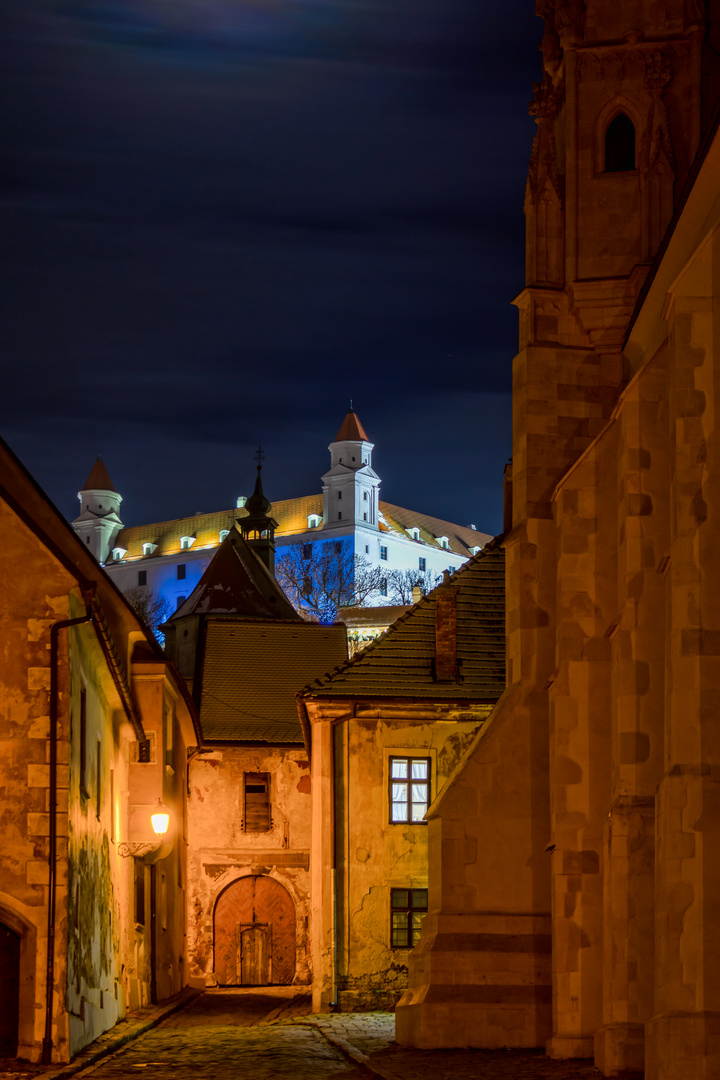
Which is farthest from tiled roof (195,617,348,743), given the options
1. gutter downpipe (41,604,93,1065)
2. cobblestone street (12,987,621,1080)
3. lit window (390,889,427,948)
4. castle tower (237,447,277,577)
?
castle tower (237,447,277,577)

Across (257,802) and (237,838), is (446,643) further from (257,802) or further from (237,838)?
(237,838)

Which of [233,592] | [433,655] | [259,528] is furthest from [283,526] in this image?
[433,655]

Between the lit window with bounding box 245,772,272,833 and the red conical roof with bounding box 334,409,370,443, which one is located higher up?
the red conical roof with bounding box 334,409,370,443

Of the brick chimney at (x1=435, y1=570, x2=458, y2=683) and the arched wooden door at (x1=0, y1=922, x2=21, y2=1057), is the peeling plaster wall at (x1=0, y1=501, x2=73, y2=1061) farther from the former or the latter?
the brick chimney at (x1=435, y1=570, x2=458, y2=683)

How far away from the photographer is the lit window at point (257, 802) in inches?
1459

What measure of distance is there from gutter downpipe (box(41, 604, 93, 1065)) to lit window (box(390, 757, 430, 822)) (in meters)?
9.51

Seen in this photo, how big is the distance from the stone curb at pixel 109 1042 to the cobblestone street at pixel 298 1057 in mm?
51

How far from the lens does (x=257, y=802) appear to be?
123ft

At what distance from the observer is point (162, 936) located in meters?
29.6

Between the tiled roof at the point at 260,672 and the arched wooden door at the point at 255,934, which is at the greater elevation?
the tiled roof at the point at 260,672

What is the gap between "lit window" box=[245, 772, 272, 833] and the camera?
37062 millimetres

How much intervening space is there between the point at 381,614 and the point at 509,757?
8572 centimetres

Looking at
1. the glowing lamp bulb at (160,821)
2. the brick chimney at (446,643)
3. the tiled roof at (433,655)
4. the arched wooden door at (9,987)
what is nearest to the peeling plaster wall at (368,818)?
the tiled roof at (433,655)

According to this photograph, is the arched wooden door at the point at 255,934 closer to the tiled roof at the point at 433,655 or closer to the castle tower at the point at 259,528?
the tiled roof at the point at 433,655
